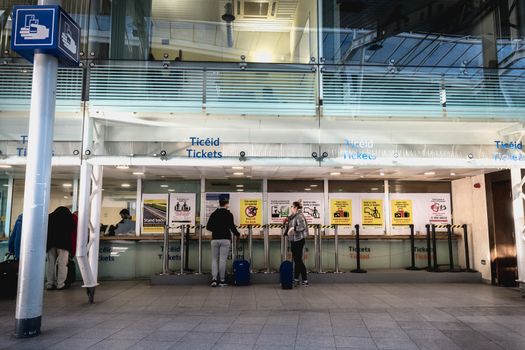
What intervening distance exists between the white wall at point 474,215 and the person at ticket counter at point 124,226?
7926 mm

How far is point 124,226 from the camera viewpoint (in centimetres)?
973

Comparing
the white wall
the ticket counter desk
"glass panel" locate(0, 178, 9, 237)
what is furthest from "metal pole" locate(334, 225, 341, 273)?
"glass panel" locate(0, 178, 9, 237)

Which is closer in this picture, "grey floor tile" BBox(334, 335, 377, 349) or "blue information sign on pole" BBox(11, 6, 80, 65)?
"grey floor tile" BBox(334, 335, 377, 349)

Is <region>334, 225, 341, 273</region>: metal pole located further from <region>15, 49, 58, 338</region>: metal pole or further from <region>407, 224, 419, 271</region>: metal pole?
<region>15, 49, 58, 338</region>: metal pole

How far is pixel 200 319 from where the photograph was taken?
5.61 meters

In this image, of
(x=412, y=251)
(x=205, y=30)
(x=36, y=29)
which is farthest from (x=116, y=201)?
(x=412, y=251)

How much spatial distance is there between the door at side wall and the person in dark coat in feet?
28.6

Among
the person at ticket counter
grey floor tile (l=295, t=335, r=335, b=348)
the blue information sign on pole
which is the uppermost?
the blue information sign on pole

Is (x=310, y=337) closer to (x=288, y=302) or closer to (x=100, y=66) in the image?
(x=288, y=302)

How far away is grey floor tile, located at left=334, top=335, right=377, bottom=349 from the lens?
4430mm

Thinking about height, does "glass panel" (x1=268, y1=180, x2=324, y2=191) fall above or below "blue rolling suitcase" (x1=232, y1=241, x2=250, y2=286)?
above

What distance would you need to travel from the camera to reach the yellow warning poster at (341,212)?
1029 centimetres

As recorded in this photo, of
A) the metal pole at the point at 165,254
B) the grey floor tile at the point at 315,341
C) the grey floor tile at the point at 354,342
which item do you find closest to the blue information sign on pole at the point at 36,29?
the grey floor tile at the point at 315,341

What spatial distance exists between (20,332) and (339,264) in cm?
701
